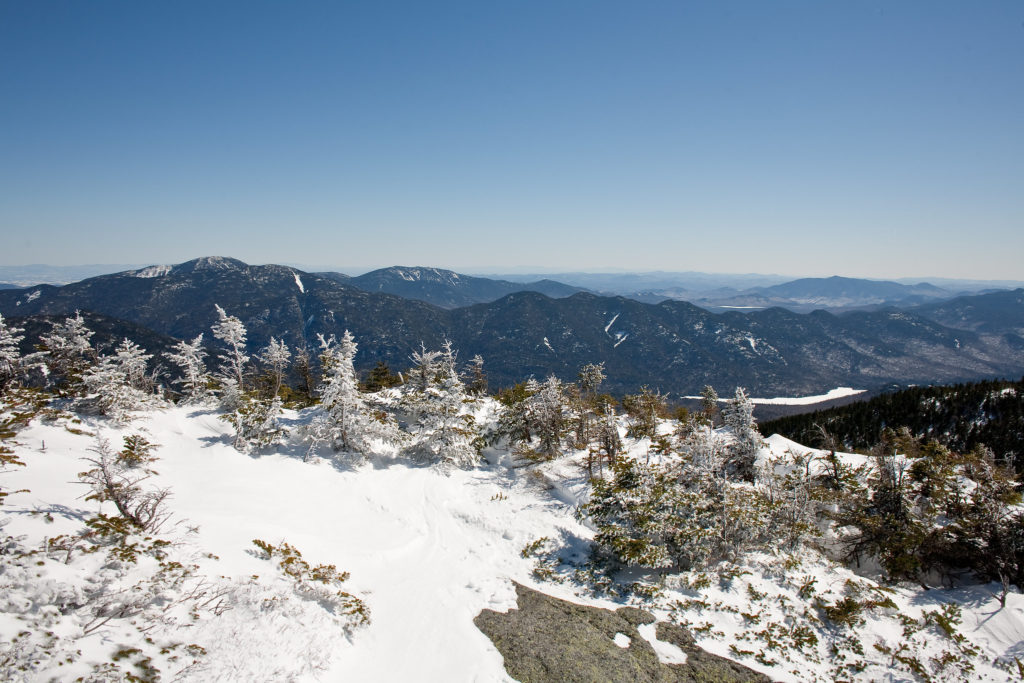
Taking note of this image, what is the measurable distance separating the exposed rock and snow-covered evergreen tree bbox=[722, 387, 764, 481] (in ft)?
35.6

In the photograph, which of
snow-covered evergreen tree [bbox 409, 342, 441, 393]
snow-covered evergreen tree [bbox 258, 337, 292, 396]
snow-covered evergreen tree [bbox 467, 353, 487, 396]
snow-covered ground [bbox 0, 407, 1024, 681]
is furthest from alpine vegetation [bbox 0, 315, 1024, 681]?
snow-covered evergreen tree [bbox 467, 353, 487, 396]

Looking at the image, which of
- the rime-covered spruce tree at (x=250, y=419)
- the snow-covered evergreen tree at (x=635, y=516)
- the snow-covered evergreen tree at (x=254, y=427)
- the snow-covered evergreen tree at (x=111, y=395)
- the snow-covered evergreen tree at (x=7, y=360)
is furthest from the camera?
the rime-covered spruce tree at (x=250, y=419)

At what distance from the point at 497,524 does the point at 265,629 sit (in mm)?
9250

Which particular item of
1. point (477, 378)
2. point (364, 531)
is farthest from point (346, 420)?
point (477, 378)

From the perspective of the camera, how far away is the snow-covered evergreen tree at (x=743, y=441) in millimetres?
20109

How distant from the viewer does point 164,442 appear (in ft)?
59.2

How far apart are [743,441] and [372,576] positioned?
58.9 ft

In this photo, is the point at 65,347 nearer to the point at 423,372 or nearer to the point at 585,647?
the point at 423,372

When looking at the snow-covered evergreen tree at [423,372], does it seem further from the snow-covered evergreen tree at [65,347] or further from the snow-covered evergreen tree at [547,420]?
the snow-covered evergreen tree at [65,347]

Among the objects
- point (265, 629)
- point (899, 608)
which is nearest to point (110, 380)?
point (265, 629)

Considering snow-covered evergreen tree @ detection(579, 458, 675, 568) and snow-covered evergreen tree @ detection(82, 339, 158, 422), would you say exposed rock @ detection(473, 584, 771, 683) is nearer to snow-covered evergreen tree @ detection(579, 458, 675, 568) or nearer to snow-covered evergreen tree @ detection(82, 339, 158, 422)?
snow-covered evergreen tree @ detection(579, 458, 675, 568)

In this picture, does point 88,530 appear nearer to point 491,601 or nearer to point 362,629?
point 362,629

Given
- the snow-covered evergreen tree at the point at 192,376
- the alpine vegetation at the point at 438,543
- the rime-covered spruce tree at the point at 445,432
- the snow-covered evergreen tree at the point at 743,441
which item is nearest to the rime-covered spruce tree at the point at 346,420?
the alpine vegetation at the point at 438,543

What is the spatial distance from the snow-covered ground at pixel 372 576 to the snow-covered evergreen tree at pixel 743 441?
18.8ft
